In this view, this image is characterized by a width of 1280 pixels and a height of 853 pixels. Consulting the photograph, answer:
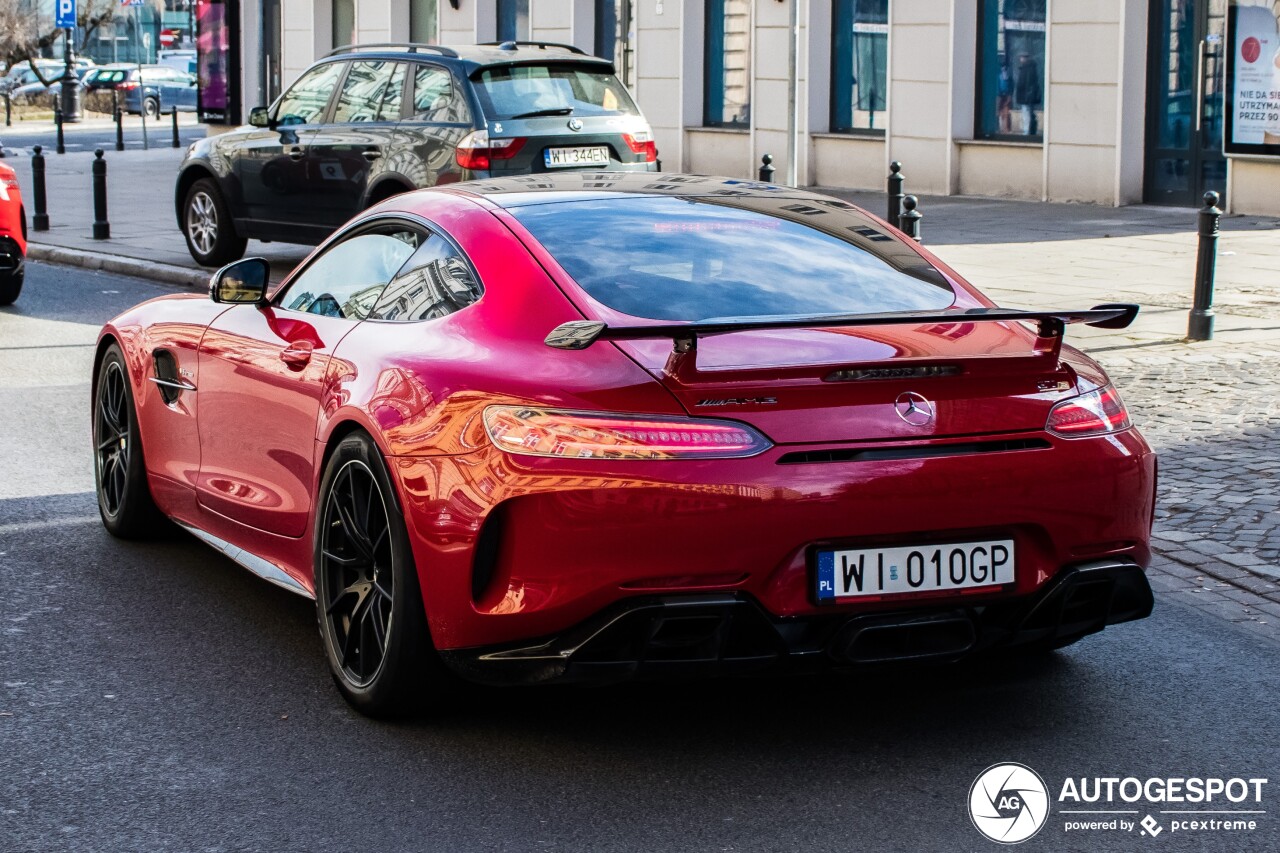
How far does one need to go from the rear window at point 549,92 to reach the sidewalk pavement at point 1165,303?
265 centimetres

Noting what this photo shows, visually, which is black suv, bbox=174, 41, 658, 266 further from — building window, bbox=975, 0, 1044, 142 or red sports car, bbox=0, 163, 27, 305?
building window, bbox=975, 0, 1044, 142

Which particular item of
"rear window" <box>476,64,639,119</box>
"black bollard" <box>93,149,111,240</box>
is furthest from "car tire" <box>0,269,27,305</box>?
"black bollard" <box>93,149,111,240</box>

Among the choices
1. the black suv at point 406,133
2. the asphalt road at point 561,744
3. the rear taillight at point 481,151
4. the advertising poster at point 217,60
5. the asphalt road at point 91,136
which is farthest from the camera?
the asphalt road at point 91,136

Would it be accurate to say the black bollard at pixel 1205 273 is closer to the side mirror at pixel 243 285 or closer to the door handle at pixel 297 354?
the side mirror at pixel 243 285

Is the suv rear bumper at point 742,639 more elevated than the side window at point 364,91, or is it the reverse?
the side window at point 364,91

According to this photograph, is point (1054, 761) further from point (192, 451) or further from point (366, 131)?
point (366, 131)

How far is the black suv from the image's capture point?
563 inches

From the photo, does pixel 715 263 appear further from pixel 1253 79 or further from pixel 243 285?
pixel 1253 79

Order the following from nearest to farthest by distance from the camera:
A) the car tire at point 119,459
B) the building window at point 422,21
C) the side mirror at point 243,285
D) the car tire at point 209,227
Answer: the side mirror at point 243,285
the car tire at point 119,459
the car tire at point 209,227
the building window at point 422,21

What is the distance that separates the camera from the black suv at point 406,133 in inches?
563

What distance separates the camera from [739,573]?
Result: 437 centimetres

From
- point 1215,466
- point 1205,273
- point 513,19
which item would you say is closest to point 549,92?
point 1205,273

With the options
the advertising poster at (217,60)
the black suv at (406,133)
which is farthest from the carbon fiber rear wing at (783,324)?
the advertising poster at (217,60)

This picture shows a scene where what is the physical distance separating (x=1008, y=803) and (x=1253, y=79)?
636 inches
